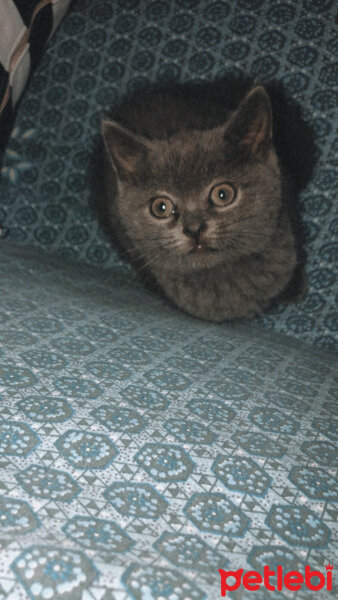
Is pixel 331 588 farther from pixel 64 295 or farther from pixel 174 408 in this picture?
pixel 64 295

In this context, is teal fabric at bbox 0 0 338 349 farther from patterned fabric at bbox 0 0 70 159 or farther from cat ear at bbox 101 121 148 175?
cat ear at bbox 101 121 148 175

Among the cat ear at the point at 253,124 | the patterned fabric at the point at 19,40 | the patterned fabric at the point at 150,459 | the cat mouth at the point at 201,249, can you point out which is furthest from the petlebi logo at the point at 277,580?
the patterned fabric at the point at 19,40

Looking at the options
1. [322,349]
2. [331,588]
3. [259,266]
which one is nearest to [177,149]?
[259,266]

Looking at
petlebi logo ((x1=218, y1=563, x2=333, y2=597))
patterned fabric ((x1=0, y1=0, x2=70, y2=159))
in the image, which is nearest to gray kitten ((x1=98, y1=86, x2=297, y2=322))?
patterned fabric ((x1=0, y1=0, x2=70, y2=159))

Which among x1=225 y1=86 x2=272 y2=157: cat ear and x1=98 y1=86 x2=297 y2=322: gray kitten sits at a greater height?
x1=225 y1=86 x2=272 y2=157: cat ear

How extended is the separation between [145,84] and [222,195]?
384 millimetres

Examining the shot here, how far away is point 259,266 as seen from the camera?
118 centimetres

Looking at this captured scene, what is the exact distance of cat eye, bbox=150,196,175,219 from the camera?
110 centimetres

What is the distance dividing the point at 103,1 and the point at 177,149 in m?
0.46

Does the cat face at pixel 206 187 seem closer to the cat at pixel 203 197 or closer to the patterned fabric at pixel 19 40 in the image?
the cat at pixel 203 197

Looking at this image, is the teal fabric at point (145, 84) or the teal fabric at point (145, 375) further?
the teal fabric at point (145, 84)

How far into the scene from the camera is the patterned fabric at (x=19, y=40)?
1027 millimetres

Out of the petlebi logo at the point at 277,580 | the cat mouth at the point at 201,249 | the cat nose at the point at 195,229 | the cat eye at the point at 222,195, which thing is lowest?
the petlebi logo at the point at 277,580

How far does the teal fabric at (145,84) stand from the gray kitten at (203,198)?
0.20 ft
